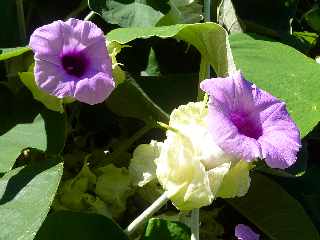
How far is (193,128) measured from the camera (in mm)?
720

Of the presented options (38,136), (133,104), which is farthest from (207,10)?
(38,136)

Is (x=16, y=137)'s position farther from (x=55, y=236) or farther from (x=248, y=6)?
(x=248, y=6)

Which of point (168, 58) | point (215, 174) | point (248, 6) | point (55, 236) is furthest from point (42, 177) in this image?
point (248, 6)

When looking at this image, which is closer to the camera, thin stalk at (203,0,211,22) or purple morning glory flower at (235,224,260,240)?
purple morning glory flower at (235,224,260,240)

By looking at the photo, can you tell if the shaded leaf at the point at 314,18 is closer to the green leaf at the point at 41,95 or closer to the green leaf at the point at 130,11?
the green leaf at the point at 130,11

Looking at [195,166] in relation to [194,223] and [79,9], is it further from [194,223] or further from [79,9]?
[79,9]

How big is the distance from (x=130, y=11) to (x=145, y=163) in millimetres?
222

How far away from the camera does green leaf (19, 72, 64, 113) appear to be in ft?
2.61

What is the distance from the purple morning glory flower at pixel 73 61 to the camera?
734mm

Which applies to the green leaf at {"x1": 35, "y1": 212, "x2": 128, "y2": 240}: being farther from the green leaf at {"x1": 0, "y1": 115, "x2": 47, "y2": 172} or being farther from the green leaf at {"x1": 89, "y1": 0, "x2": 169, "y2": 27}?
the green leaf at {"x1": 89, "y1": 0, "x2": 169, "y2": 27}

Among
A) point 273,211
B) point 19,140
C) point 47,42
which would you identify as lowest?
point 273,211

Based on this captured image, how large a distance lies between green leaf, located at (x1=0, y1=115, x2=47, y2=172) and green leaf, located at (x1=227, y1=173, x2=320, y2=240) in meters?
0.24

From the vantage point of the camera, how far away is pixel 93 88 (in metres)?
0.74

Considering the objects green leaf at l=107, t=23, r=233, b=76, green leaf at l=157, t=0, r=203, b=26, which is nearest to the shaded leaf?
green leaf at l=157, t=0, r=203, b=26
